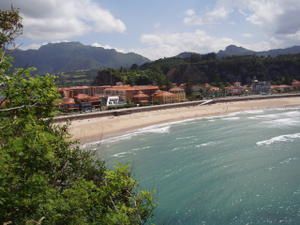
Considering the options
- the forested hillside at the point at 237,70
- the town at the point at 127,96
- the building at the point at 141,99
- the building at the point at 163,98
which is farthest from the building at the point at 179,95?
the forested hillside at the point at 237,70

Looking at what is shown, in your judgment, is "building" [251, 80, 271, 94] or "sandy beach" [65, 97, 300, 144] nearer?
"sandy beach" [65, 97, 300, 144]

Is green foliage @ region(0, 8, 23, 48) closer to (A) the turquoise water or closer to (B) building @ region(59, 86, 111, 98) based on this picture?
(A) the turquoise water

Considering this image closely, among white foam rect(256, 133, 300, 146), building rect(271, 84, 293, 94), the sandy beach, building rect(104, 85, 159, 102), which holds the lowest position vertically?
white foam rect(256, 133, 300, 146)

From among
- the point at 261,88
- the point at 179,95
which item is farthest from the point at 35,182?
the point at 261,88

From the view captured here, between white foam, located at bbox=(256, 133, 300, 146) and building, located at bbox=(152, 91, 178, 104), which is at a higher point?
building, located at bbox=(152, 91, 178, 104)

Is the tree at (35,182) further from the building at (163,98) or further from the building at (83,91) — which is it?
the building at (83,91)

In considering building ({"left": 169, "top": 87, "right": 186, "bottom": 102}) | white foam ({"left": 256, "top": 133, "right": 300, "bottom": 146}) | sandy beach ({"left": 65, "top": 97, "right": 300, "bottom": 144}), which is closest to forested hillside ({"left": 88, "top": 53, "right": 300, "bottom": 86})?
building ({"left": 169, "top": 87, "right": 186, "bottom": 102})

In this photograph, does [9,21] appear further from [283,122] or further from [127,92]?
[127,92]
